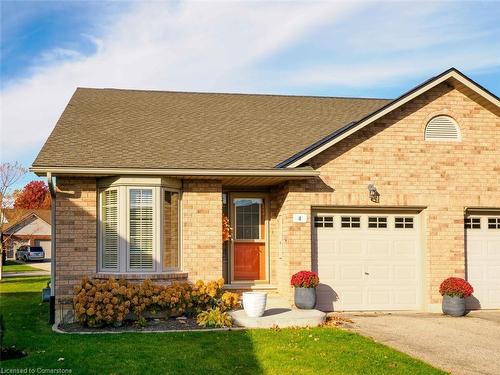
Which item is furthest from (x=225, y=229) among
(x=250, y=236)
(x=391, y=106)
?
(x=391, y=106)

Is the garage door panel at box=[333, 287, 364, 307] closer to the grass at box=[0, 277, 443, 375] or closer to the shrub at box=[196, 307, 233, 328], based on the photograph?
the grass at box=[0, 277, 443, 375]

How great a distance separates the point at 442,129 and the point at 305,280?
5.00 m

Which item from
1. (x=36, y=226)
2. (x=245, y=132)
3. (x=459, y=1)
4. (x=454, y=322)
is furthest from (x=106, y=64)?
(x=36, y=226)

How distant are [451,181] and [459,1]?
4.18m

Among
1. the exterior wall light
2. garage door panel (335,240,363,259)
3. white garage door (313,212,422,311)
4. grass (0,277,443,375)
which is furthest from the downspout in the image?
the exterior wall light

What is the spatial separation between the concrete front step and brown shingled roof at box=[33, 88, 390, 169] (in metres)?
3.31

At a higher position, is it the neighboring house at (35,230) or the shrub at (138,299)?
the neighboring house at (35,230)

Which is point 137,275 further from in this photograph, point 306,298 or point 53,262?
point 306,298

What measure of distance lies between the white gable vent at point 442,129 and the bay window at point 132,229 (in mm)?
6397

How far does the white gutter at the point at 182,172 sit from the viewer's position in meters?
12.8

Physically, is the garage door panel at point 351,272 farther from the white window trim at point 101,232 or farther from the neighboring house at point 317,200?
the white window trim at point 101,232

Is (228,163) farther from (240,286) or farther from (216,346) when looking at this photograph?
(216,346)

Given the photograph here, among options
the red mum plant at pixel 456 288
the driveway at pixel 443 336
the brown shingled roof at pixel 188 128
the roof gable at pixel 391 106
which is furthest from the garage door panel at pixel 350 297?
the brown shingled roof at pixel 188 128

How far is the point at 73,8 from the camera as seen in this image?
1246 centimetres
